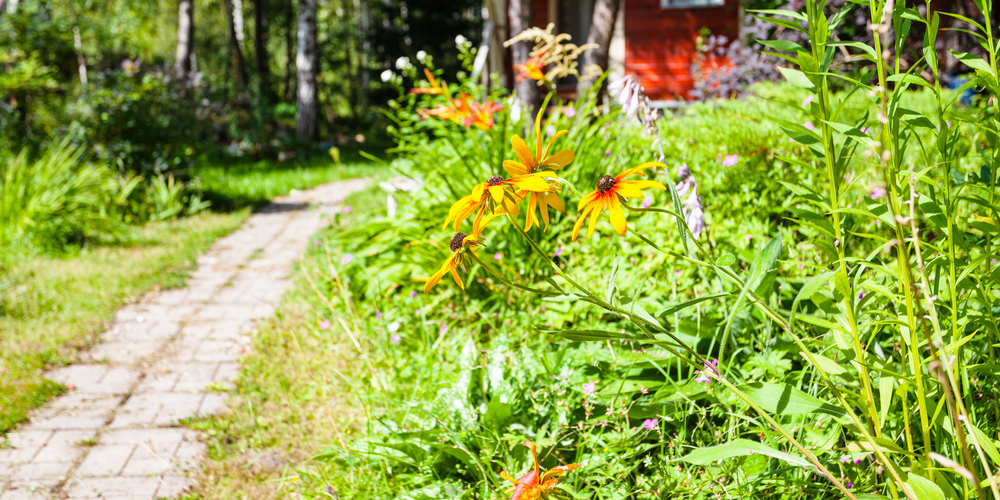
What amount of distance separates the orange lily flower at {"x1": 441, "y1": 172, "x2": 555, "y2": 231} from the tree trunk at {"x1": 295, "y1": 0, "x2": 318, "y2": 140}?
11240 millimetres

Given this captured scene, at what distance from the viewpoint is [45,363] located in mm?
3084

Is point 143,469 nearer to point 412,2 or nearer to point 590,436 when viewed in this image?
point 590,436

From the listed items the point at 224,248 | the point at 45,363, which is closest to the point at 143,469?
the point at 45,363

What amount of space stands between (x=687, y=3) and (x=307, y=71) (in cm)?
658

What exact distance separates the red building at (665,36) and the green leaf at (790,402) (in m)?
8.59

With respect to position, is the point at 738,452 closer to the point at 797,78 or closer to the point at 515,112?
the point at 797,78

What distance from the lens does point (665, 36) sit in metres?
9.55

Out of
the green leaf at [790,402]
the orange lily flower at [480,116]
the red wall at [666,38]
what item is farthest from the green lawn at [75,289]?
the red wall at [666,38]

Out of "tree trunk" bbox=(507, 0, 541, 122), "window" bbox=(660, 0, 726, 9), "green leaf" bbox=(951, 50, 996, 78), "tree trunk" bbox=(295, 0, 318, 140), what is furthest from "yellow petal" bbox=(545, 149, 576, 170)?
"tree trunk" bbox=(295, 0, 318, 140)

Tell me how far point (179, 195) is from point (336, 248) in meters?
2.72

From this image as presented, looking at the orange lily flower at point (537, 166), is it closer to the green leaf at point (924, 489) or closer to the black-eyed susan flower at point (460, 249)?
the black-eyed susan flower at point (460, 249)

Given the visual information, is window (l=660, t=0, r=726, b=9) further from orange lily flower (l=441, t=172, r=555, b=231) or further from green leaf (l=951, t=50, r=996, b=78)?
orange lily flower (l=441, t=172, r=555, b=231)

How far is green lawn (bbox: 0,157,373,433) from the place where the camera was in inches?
115

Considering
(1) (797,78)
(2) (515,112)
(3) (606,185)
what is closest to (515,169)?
(3) (606,185)
